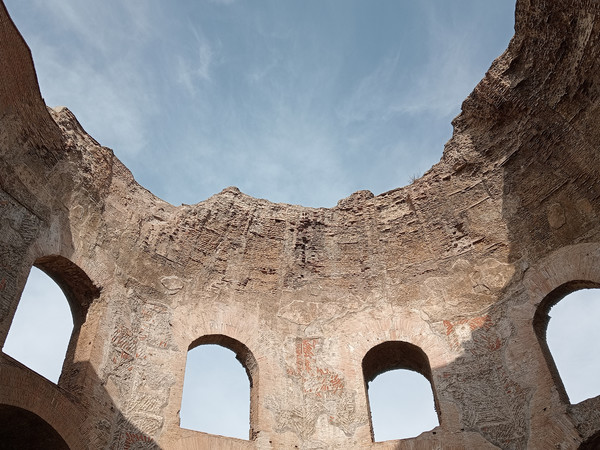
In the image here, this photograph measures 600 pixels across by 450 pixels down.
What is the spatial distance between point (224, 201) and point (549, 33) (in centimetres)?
595

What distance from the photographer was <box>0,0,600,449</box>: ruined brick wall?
742 centimetres

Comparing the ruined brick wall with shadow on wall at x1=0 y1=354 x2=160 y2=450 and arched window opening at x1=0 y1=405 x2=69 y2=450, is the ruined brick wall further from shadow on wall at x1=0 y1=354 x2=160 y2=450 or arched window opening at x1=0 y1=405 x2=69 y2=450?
arched window opening at x1=0 y1=405 x2=69 y2=450

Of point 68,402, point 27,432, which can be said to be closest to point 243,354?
point 68,402

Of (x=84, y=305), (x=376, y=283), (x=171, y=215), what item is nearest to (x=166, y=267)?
(x=171, y=215)

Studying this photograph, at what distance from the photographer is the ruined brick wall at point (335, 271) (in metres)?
7.42

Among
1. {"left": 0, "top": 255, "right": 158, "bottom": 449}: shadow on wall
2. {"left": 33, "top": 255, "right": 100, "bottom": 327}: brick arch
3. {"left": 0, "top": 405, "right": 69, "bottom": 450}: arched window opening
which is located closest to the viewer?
{"left": 0, "top": 255, "right": 158, "bottom": 449}: shadow on wall

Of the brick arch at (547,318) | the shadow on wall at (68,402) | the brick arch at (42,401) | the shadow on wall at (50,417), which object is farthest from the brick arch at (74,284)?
the brick arch at (547,318)

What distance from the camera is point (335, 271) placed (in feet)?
34.1

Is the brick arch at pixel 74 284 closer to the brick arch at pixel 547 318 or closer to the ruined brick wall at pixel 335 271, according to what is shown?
the ruined brick wall at pixel 335 271

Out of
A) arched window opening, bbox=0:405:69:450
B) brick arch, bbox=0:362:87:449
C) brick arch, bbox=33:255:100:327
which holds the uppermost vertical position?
brick arch, bbox=33:255:100:327

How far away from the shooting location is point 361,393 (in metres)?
8.79

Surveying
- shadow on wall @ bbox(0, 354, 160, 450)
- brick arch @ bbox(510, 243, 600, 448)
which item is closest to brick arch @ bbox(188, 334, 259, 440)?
shadow on wall @ bbox(0, 354, 160, 450)

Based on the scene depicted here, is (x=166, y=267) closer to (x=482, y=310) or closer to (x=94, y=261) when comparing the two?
(x=94, y=261)

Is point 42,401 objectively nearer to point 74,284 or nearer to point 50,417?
point 50,417
